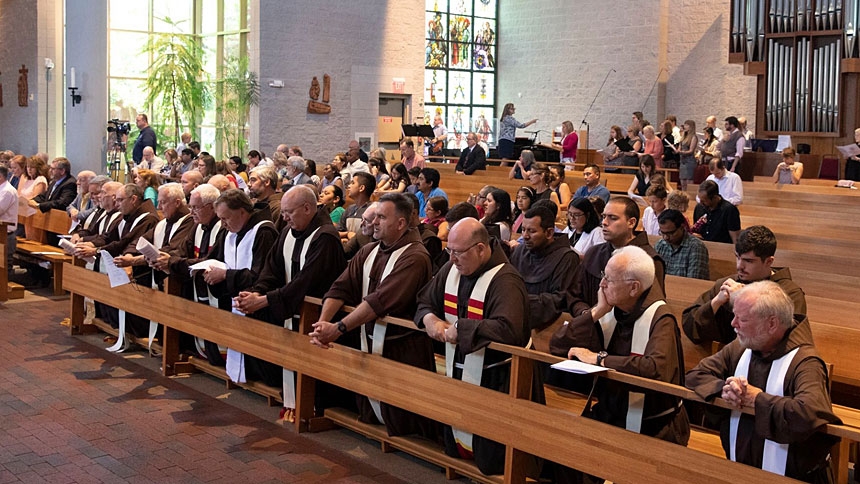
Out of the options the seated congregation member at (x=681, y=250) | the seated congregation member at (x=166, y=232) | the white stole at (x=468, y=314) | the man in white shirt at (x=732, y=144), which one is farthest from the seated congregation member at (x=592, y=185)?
the man in white shirt at (x=732, y=144)

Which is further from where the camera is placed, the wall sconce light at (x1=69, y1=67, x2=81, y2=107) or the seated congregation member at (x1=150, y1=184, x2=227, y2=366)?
the wall sconce light at (x1=69, y1=67, x2=81, y2=107)

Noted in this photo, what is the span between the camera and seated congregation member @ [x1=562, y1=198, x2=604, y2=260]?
7543mm

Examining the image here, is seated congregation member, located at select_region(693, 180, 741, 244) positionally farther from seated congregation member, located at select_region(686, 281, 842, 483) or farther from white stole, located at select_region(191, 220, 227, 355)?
seated congregation member, located at select_region(686, 281, 842, 483)

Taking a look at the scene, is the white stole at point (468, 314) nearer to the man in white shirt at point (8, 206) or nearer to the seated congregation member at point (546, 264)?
the seated congregation member at point (546, 264)

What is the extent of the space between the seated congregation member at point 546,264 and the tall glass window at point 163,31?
1588 cm

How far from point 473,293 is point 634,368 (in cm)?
111

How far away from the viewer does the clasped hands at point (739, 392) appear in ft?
12.9

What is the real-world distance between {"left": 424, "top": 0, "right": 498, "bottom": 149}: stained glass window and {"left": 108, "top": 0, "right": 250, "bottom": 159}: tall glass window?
630cm

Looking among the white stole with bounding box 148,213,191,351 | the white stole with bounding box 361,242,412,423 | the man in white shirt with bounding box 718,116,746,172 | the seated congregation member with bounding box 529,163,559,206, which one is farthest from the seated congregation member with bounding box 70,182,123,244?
the man in white shirt with bounding box 718,116,746,172

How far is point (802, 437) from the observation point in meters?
3.78

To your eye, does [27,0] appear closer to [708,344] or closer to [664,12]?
[664,12]

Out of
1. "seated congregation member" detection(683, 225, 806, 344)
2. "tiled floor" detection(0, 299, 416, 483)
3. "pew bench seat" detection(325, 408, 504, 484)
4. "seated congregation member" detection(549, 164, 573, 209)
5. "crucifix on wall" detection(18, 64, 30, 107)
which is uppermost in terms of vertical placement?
"crucifix on wall" detection(18, 64, 30, 107)

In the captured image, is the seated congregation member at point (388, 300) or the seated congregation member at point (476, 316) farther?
the seated congregation member at point (388, 300)

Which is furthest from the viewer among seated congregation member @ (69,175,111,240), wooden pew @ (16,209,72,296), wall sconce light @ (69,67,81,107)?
wall sconce light @ (69,67,81,107)
